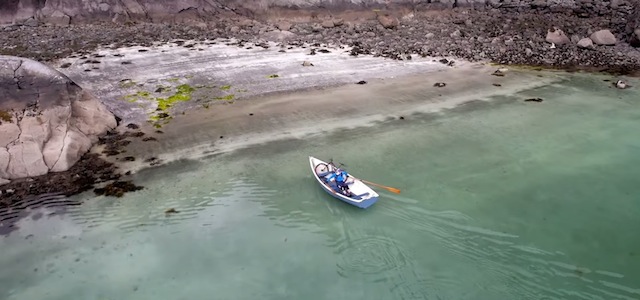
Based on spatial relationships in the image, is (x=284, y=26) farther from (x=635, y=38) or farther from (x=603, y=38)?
(x=635, y=38)

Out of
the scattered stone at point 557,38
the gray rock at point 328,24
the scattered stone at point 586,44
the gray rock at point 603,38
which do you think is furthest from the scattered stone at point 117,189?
the gray rock at point 603,38

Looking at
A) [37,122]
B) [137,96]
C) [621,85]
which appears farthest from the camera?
[621,85]

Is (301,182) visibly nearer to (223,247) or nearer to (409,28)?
(223,247)

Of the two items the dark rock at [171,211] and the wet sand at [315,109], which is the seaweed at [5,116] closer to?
the wet sand at [315,109]

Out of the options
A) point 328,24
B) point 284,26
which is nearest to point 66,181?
point 284,26

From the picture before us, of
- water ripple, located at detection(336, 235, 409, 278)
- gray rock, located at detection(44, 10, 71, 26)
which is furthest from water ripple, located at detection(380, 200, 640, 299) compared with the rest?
gray rock, located at detection(44, 10, 71, 26)

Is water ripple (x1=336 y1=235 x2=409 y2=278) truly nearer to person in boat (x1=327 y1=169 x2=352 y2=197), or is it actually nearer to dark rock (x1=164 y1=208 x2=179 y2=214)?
person in boat (x1=327 y1=169 x2=352 y2=197)

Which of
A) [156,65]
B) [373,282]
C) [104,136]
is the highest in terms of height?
[156,65]

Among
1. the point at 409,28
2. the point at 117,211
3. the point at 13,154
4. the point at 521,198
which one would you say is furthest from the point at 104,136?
the point at 409,28
